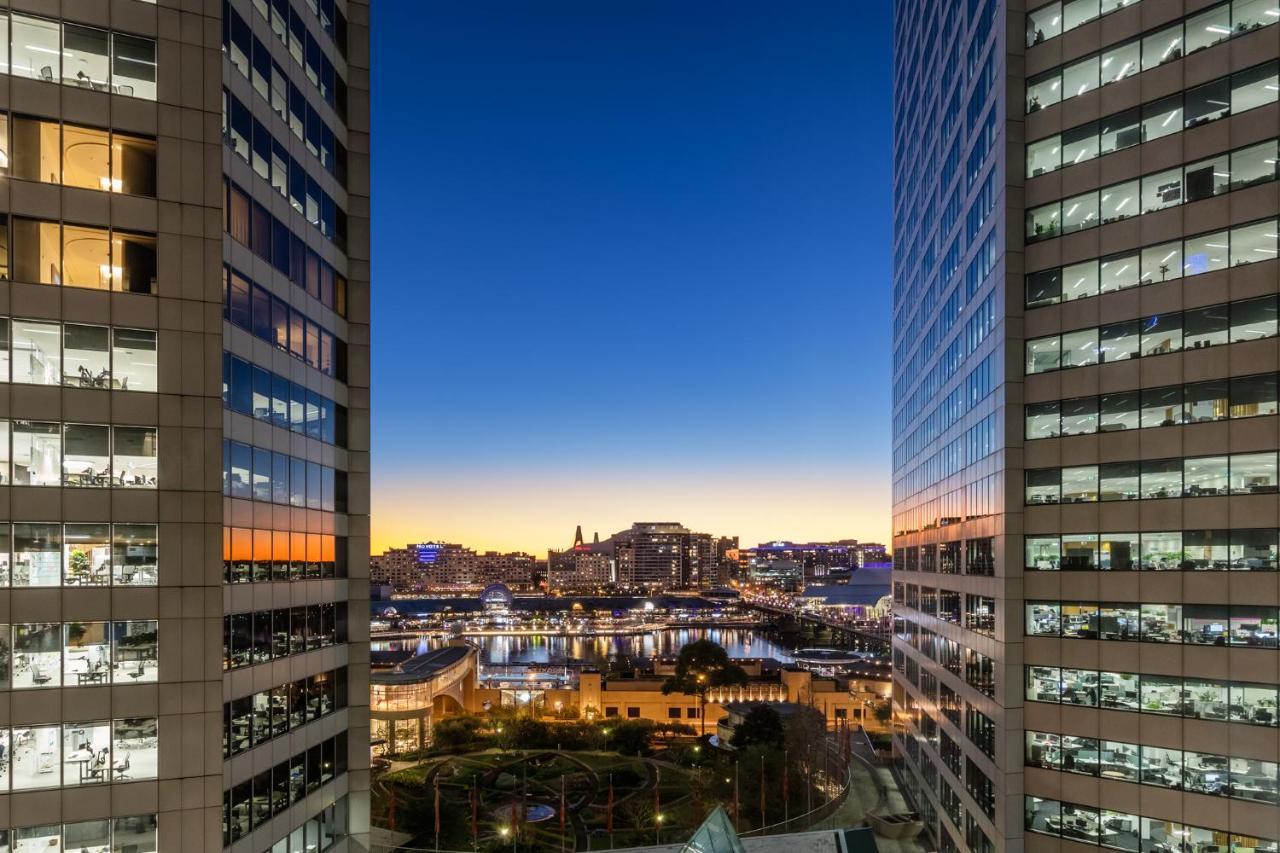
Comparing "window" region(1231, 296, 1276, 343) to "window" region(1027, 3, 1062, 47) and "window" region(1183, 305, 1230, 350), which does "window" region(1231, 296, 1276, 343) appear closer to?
"window" region(1183, 305, 1230, 350)

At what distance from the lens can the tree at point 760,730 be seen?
70.1 meters

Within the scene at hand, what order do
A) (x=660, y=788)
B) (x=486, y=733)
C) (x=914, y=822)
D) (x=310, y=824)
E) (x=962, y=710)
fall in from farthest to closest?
(x=486, y=733), (x=660, y=788), (x=914, y=822), (x=962, y=710), (x=310, y=824)

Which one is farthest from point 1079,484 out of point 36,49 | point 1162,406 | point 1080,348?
point 36,49

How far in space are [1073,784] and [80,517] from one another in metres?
40.7

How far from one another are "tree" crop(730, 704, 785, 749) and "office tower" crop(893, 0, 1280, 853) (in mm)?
25649

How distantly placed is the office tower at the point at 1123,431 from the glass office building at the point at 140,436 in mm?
33139

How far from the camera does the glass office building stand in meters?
25.6

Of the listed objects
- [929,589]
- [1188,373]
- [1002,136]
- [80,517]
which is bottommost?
[929,589]

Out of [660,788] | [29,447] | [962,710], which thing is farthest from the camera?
[660,788]

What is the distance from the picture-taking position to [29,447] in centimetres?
2570

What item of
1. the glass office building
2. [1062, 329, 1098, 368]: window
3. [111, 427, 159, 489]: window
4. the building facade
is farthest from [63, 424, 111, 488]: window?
[1062, 329, 1098, 368]: window

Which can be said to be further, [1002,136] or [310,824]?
[1002,136]

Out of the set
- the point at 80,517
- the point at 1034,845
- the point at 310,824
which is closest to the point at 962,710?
the point at 1034,845

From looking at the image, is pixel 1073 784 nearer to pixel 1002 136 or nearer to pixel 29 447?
pixel 1002 136
